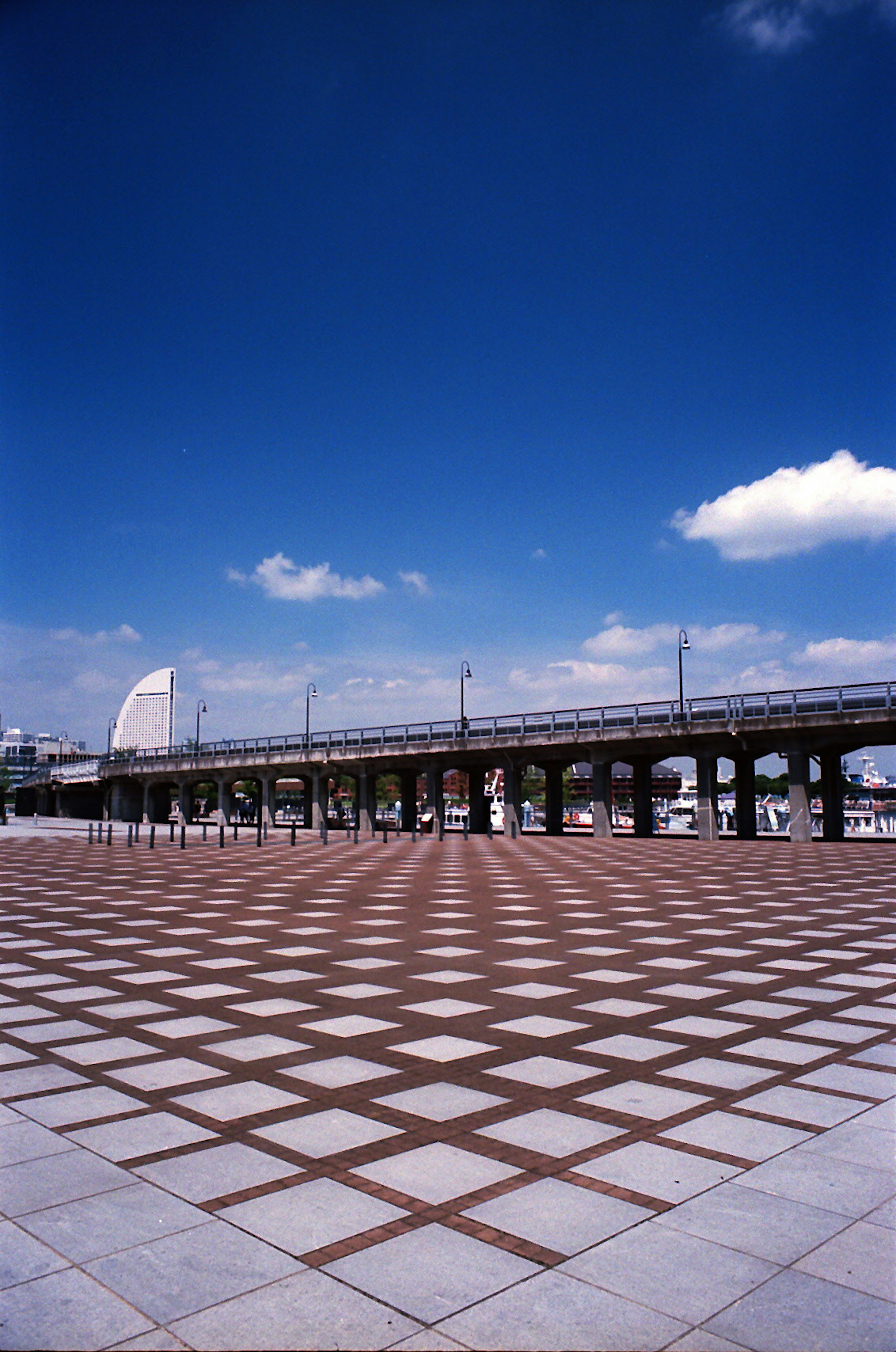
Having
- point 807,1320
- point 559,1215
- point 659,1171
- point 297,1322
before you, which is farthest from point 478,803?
point 297,1322

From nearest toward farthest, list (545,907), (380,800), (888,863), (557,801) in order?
(545,907)
(888,863)
(557,801)
(380,800)

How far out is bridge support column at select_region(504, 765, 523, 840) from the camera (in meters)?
54.9

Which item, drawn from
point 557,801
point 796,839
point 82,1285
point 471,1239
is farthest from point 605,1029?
point 557,801

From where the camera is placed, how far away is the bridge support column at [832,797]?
1881 inches

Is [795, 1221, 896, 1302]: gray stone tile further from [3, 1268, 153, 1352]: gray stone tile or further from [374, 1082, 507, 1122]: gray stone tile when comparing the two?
[3, 1268, 153, 1352]: gray stone tile

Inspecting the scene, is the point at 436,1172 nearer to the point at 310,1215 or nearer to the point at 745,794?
the point at 310,1215

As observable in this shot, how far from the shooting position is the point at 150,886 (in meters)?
22.7

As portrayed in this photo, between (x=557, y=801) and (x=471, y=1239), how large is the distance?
5915cm

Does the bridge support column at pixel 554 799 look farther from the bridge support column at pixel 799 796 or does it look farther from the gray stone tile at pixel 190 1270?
the gray stone tile at pixel 190 1270

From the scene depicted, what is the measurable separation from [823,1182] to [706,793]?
43.9m

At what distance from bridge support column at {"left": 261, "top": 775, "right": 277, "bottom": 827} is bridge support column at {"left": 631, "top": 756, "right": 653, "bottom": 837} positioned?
83.0 feet

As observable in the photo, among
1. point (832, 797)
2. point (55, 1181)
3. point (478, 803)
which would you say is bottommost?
point (55, 1181)

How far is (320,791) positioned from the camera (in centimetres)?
6750

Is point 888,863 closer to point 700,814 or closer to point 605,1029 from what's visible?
point 700,814
